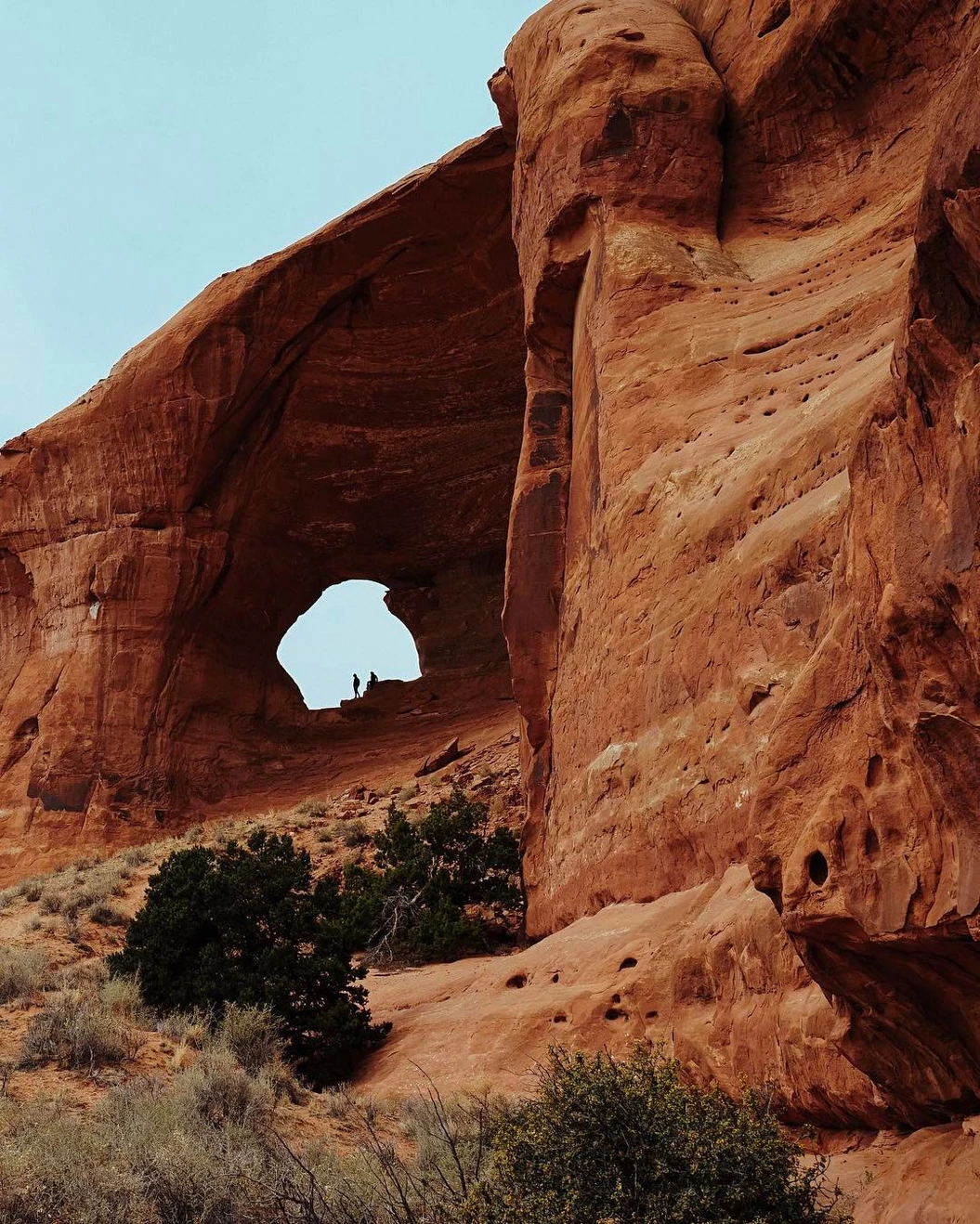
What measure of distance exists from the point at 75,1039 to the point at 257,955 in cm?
324

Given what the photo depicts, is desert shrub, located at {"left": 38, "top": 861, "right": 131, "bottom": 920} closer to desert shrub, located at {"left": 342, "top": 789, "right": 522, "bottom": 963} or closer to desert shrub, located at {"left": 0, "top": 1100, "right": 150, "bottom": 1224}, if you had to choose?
desert shrub, located at {"left": 342, "top": 789, "right": 522, "bottom": 963}

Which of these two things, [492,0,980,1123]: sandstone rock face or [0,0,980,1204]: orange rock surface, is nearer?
[492,0,980,1123]: sandstone rock face

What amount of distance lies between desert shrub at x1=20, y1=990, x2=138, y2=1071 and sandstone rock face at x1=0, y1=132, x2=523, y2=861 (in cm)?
1478

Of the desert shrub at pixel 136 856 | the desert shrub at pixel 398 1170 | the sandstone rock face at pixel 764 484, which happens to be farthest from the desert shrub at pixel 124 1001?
the desert shrub at pixel 136 856

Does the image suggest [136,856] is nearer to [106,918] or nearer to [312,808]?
[312,808]

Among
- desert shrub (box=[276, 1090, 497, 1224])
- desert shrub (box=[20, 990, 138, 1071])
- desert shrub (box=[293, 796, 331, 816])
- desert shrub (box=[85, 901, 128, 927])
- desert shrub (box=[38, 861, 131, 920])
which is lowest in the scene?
desert shrub (box=[276, 1090, 497, 1224])

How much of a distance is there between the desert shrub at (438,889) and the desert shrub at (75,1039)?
4471 millimetres

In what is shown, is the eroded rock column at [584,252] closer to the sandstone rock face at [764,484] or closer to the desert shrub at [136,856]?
the sandstone rock face at [764,484]

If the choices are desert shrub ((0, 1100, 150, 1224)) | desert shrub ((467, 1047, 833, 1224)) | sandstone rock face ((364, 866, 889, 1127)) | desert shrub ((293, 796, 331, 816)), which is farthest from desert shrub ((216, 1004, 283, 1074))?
desert shrub ((293, 796, 331, 816))

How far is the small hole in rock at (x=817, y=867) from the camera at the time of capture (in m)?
5.45

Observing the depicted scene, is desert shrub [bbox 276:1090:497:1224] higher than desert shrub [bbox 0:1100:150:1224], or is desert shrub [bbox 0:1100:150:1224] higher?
desert shrub [bbox 0:1100:150:1224]

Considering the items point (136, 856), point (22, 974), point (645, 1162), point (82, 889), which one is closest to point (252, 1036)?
point (22, 974)

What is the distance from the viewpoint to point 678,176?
49.7ft

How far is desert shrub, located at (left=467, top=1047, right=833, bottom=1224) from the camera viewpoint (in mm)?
5473
